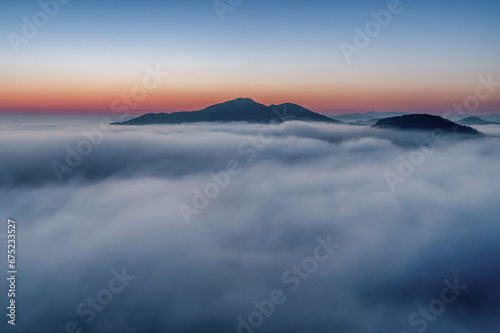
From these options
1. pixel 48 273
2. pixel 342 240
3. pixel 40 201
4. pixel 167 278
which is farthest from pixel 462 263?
pixel 40 201

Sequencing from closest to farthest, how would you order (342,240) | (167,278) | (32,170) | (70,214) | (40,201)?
1. (167,278)
2. (342,240)
3. (70,214)
4. (40,201)
5. (32,170)

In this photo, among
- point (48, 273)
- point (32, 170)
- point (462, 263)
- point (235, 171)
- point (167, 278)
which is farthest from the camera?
point (235, 171)

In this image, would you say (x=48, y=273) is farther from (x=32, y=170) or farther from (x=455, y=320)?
(x=455, y=320)

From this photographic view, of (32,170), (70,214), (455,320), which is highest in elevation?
(32,170)

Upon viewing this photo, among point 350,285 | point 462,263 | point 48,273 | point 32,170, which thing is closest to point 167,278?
point 48,273

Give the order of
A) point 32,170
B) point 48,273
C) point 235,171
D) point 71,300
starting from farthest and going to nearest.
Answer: point 235,171
point 32,170
point 48,273
point 71,300

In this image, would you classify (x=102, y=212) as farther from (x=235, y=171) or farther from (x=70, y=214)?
(x=235, y=171)

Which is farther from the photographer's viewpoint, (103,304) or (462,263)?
(462,263)

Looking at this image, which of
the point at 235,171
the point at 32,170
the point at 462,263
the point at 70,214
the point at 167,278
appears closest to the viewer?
the point at 167,278

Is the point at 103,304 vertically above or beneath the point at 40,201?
beneath
